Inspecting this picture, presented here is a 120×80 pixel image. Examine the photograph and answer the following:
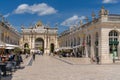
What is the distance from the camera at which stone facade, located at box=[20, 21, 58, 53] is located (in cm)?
10669

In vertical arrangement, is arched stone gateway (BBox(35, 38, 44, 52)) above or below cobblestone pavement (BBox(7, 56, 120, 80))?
above

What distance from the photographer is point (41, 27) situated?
4609 inches

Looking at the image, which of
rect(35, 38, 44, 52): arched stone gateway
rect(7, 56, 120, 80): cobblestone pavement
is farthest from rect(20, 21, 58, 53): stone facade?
rect(7, 56, 120, 80): cobblestone pavement

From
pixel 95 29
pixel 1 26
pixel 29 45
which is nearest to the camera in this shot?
pixel 95 29

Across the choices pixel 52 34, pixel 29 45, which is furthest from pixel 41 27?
pixel 29 45

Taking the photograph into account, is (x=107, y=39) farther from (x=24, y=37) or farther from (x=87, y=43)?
(x=24, y=37)

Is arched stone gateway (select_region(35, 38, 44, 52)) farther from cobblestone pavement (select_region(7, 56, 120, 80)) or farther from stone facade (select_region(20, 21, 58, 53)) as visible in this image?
cobblestone pavement (select_region(7, 56, 120, 80))

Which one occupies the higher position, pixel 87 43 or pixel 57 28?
pixel 57 28

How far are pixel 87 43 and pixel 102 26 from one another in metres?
9.92

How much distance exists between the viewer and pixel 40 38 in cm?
11306

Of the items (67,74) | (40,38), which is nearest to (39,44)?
(40,38)

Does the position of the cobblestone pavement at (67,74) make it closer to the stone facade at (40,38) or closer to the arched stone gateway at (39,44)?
the stone facade at (40,38)

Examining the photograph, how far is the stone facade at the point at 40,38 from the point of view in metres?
107

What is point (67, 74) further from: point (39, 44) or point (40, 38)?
point (39, 44)
